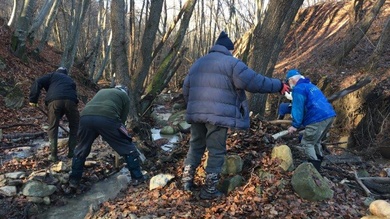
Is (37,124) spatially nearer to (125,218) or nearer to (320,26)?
(125,218)

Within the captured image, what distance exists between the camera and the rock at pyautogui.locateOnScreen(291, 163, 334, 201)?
4.20 meters

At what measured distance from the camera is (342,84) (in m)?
12.3

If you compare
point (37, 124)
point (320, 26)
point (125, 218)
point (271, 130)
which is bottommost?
point (37, 124)

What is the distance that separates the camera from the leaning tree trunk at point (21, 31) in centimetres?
1503

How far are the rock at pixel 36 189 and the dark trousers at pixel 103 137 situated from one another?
16.6 inches

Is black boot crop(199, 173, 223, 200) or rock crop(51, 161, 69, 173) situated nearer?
black boot crop(199, 173, 223, 200)

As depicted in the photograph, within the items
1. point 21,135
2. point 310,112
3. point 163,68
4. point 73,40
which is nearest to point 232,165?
point 310,112

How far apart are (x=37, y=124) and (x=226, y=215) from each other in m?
8.14

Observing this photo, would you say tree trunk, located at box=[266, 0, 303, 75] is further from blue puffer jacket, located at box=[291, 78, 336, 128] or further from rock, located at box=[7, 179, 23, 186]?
rock, located at box=[7, 179, 23, 186]

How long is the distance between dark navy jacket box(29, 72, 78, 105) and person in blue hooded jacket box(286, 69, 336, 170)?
4.38m

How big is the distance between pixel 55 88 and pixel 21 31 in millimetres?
10445

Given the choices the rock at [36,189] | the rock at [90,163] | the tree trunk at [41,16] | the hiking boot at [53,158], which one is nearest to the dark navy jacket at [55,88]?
the hiking boot at [53,158]

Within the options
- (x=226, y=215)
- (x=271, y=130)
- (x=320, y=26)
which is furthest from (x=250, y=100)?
(x=320, y=26)

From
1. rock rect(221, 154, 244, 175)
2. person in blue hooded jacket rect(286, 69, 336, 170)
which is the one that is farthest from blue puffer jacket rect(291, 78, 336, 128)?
rock rect(221, 154, 244, 175)
